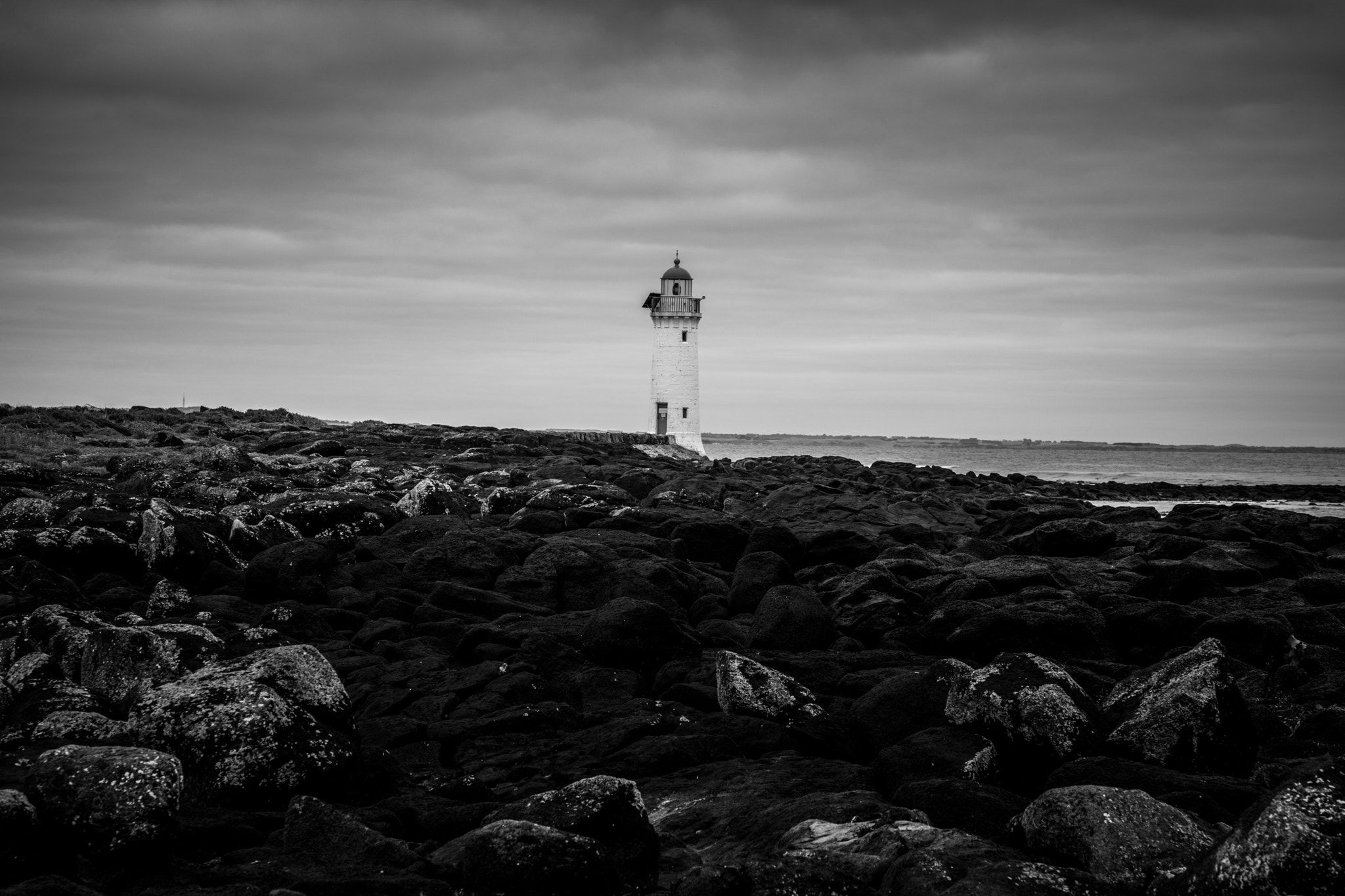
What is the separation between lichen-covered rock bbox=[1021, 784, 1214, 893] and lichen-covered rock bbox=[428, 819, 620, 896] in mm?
2023

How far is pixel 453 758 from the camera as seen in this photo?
714 centimetres

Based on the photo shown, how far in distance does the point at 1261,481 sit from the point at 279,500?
186ft

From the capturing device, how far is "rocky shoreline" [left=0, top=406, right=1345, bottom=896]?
4871 mm

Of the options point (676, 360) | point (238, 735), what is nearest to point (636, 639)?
point (238, 735)

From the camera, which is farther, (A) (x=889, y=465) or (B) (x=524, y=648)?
(A) (x=889, y=465)

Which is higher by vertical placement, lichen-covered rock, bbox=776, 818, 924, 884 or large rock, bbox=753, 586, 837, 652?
large rock, bbox=753, 586, 837, 652

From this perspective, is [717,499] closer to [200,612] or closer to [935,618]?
[935,618]

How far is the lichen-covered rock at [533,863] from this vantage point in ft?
15.6

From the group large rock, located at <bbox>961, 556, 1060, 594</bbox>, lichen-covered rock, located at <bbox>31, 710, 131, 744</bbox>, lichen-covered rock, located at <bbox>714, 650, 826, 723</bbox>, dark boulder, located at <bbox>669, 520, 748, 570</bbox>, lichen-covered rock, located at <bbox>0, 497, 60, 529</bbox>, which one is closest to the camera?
lichen-covered rock, located at <bbox>31, 710, 131, 744</bbox>

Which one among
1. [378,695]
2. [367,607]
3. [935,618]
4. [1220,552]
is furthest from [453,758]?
[1220,552]

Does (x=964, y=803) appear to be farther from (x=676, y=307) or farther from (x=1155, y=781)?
(x=676, y=307)

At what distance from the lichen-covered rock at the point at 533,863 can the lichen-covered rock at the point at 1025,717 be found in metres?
2.78

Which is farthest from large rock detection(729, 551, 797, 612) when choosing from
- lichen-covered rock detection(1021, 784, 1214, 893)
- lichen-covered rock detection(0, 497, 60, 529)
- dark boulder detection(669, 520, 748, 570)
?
lichen-covered rock detection(0, 497, 60, 529)

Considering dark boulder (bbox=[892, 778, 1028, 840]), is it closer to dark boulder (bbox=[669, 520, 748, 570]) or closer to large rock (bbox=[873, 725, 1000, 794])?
large rock (bbox=[873, 725, 1000, 794])
